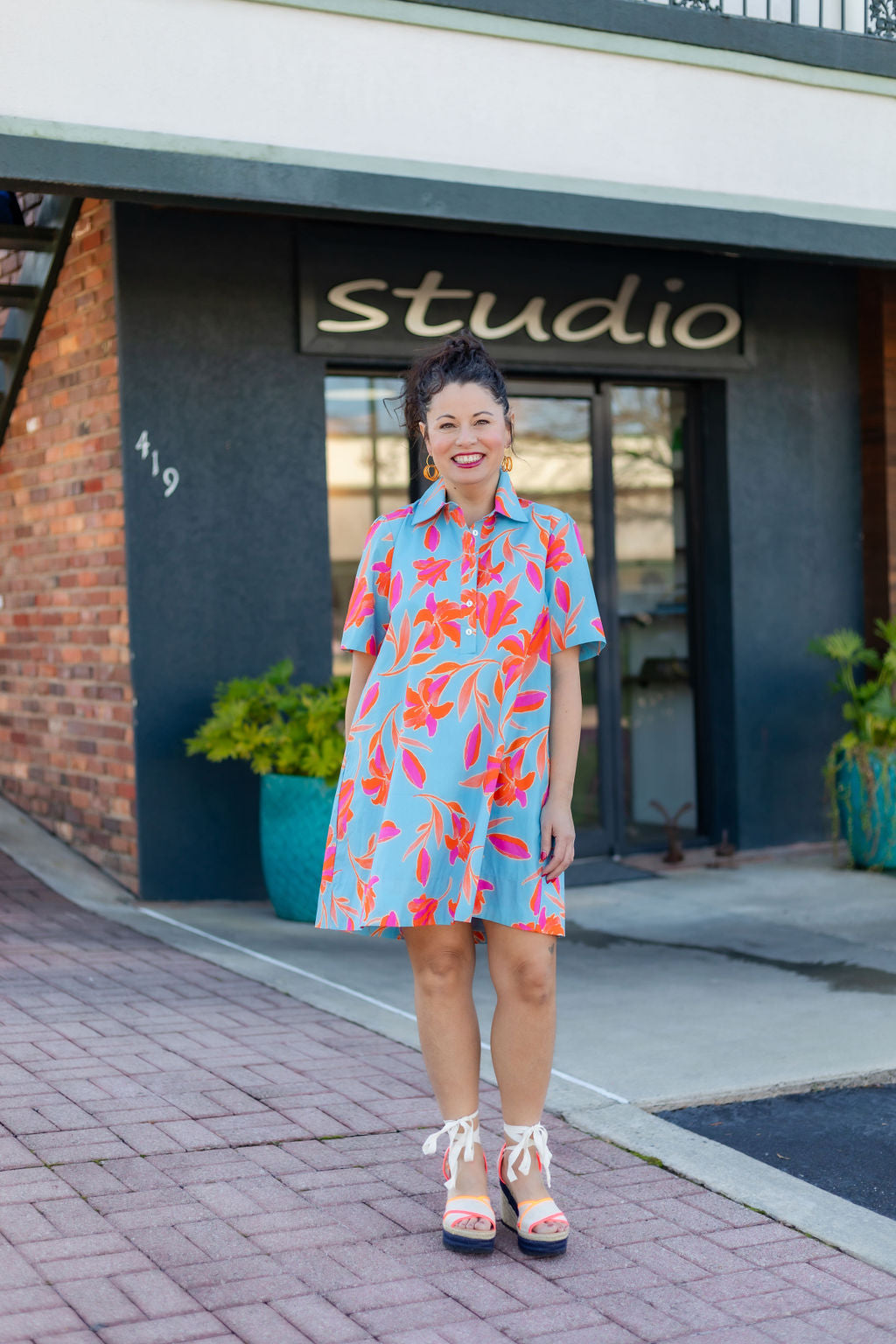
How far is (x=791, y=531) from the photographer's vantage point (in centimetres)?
875

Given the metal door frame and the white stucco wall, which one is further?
the metal door frame

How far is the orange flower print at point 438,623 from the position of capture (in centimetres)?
321

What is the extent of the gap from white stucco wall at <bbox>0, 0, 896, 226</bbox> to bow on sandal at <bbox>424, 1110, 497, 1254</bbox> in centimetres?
389

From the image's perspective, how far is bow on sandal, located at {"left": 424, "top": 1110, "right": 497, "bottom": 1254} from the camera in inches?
126

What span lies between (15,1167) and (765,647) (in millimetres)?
5935

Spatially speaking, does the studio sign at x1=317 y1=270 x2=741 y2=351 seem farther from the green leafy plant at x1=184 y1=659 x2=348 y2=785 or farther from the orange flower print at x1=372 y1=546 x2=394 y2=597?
the orange flower print at x1=372 y1=546 x2=394 y2=597

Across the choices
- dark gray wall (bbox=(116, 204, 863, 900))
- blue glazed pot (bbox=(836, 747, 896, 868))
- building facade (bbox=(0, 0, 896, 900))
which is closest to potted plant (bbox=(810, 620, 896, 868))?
blue glazed pot (bbox=(836, 747, 896, 868))

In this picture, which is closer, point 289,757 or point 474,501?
point 474,501

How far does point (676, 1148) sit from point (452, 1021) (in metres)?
1.01

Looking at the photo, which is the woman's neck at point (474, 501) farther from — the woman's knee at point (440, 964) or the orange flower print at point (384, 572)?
the woman's knee at point (440, 964)

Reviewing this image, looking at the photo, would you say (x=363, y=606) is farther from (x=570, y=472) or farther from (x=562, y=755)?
(x=570, y=472)

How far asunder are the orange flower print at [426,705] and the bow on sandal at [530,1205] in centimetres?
90

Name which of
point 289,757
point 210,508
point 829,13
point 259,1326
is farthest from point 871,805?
point 259,1326

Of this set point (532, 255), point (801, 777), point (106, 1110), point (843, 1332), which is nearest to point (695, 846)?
point (801, 777)
